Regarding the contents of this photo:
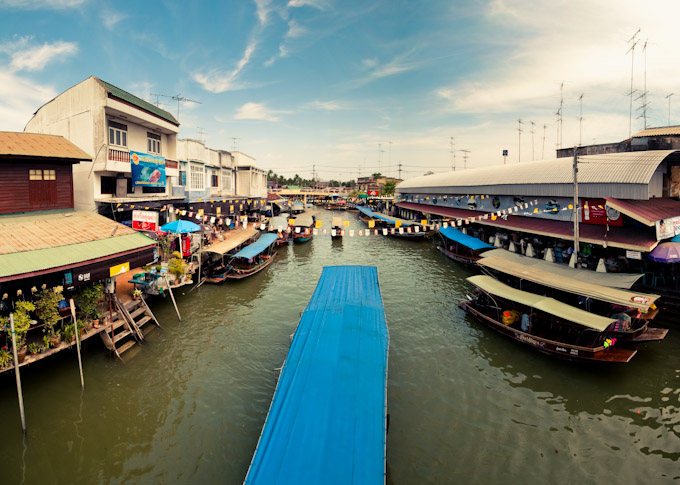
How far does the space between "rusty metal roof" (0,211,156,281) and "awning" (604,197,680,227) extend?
91.3 feet

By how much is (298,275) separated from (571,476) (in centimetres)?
2270

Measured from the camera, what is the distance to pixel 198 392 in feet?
41.4

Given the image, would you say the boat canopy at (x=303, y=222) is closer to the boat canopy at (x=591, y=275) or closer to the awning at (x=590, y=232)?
the awning at (x=590, y=232)

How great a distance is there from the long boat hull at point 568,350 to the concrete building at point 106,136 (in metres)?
26.4

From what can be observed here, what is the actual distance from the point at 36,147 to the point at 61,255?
8.28 metres

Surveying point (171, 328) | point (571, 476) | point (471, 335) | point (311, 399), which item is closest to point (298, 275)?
point (171, 328)

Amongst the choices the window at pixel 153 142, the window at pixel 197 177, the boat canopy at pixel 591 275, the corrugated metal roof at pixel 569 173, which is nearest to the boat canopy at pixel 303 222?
the window at pixel 197 177

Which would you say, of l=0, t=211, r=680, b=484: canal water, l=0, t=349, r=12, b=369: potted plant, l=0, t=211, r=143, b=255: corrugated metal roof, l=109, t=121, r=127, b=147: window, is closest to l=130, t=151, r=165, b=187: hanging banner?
l=109, t=121, r=127, b=147: window

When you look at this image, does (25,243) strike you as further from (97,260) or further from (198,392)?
(198,392)

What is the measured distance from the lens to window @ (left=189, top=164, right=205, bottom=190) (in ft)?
126

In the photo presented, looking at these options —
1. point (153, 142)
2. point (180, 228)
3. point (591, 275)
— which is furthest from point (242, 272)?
point (591, 275)

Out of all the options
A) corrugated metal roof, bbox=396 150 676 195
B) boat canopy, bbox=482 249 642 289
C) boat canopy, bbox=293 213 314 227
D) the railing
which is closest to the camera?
boat canopy, bbox=482 249 642 289

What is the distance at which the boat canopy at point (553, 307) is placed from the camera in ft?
43.2

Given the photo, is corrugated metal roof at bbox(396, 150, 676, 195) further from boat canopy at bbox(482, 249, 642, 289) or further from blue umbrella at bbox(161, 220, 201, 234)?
blue umbrella at bbox(161, 220, 201, 234)
